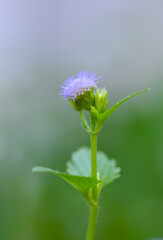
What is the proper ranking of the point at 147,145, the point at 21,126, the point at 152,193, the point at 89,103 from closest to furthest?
the point at 89,103, the point at 152,193, the point at 147,145, the point at 21,126

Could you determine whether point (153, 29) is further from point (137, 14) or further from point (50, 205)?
point (50, 205)

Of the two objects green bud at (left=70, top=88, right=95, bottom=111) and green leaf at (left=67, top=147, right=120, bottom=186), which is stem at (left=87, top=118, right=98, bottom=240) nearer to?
green bud at (left=70, top=88, right=95, bottom=111)

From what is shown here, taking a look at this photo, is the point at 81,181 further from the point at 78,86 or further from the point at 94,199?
the point at 78,86

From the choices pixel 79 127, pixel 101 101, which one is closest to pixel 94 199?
pixel 101 101

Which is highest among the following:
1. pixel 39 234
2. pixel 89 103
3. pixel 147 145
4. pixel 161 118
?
pixel 161 118

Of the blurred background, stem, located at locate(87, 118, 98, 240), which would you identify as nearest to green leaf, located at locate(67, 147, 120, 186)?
stem, located at locate(87, 118, 98, 240)

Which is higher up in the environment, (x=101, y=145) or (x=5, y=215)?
(x=101, y=145)

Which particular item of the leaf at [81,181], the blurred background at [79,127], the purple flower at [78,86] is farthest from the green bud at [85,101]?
the blurred background at [79,127]

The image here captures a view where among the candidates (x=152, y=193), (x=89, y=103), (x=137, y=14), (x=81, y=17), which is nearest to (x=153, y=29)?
(x=137, y=14)
